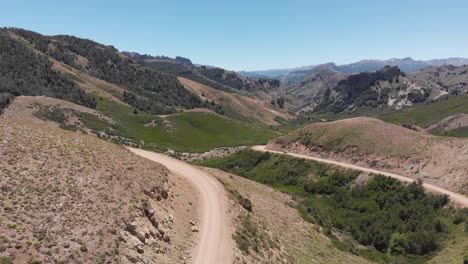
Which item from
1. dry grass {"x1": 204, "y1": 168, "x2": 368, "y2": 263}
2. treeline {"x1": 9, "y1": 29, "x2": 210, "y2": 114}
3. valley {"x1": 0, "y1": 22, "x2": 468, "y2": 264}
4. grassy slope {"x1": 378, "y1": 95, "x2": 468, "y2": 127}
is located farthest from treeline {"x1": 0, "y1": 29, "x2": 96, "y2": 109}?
grassy slope {"x1": 378, "y1": 95, "x2": 468, "y2": 127}

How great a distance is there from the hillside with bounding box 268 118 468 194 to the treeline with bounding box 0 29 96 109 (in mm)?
72427

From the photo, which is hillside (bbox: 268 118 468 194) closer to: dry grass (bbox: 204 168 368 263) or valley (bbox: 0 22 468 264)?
valley (bbox: 0 22 468 264)

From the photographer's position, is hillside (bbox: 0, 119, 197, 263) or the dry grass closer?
hillside (bbox: 0, 119, 197, 263)

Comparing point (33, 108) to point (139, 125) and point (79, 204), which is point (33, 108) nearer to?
point (139, 125)

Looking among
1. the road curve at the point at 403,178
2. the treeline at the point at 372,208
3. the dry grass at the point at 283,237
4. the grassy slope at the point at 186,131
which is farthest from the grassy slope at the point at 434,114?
the dry grass at the point at 283,237

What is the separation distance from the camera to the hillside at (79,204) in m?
20.4

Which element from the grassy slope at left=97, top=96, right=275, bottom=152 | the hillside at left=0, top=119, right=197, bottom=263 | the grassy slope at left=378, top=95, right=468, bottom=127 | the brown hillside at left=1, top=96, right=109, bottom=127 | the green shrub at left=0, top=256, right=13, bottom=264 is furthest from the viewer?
the grassy slope at left=378, top=95, right=468, bottom=127

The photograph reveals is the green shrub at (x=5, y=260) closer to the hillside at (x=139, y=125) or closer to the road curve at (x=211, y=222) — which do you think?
the road curve at (x=211, y=222)

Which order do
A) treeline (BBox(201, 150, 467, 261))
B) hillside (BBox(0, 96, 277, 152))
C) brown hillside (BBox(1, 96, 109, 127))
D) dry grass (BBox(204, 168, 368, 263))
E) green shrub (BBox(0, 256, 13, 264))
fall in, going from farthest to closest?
hillside (BBox(0, 96, 277, 152)), brown hillside (BBox(1, 96, 109, 127)), treeline (BBox(201, 150, 467, 261)), dry grass (BBox(204, 168, 368, 263)), green shrub (BBox(0, 256, 13, 264))

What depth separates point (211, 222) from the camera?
104ft

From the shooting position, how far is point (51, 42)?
186 m

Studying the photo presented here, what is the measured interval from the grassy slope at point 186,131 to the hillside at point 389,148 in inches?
959

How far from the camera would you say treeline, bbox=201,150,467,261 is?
141 ft

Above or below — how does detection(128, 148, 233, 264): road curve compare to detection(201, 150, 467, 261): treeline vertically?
above
